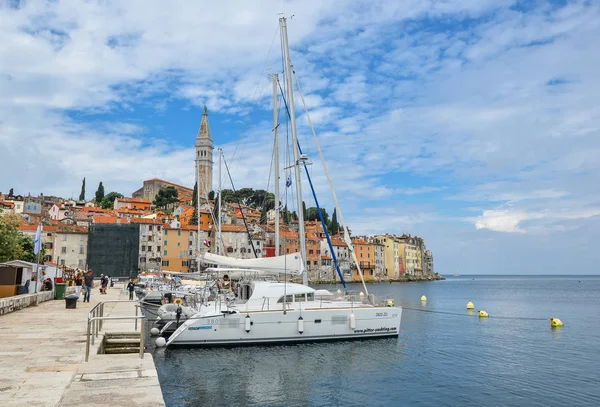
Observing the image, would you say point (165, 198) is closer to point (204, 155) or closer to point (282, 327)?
point (204, 155)

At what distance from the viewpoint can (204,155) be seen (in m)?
147

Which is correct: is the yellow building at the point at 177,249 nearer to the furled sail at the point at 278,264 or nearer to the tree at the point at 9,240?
the tree at the point at 9,240

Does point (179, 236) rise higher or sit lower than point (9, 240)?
higher

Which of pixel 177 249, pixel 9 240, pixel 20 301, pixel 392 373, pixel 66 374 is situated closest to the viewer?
pixel 66 374

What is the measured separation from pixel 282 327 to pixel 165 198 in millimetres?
120160

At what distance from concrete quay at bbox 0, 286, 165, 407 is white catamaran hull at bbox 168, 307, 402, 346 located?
6.12 m

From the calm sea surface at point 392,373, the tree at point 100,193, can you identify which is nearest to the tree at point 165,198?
the tree at point 100,193

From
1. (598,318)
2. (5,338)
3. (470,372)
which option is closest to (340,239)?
(598,318)

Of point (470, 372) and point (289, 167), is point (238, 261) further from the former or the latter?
point (470, 372)

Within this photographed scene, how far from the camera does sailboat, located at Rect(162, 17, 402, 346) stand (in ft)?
61.7

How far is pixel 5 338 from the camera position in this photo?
11.7m

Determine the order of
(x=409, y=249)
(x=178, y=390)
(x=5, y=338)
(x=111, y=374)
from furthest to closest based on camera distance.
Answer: (x=409, y=249) < (x=178, y=390) < (x=5, y=338) < (x=111, y=374)

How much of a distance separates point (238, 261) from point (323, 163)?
22.2 feet

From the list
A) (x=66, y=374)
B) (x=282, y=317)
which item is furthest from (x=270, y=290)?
(x=66, y=374)
